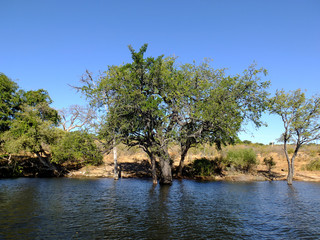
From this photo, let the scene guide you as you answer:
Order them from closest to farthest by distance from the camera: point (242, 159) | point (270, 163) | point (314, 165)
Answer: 1. point (242, 159)
2. point (270, 163)
3. point (314, 165)

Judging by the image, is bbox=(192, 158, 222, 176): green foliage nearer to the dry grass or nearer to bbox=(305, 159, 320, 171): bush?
the dry grass

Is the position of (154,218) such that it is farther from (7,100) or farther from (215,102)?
(7,100)

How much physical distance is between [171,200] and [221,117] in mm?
12715

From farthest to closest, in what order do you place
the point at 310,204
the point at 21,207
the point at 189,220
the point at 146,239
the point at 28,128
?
the point at 28,128, the point at 310,204, the point at 21,207, the point at 189,220, the point at 146,239

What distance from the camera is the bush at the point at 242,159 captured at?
50250mm

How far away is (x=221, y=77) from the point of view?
35.0m

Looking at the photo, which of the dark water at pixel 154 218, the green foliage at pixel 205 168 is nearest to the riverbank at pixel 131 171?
the green foliage at pixel 205 168

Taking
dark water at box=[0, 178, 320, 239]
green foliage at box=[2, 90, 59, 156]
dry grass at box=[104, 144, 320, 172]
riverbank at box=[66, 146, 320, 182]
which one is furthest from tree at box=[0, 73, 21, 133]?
dark water at box=[0, 178, 320, 239]

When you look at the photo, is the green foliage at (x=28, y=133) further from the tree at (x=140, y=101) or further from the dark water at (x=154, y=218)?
the dark water at (x=154, y=218)

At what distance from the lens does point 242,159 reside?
165 ft

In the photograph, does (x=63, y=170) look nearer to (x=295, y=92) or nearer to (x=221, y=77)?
(x=221, y=77)

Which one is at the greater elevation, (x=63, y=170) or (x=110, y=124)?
(x=110, y=124)

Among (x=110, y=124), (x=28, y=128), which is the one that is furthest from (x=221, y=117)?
(x=28, y=128)

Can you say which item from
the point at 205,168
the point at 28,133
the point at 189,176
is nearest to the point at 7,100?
the point at 28,133
